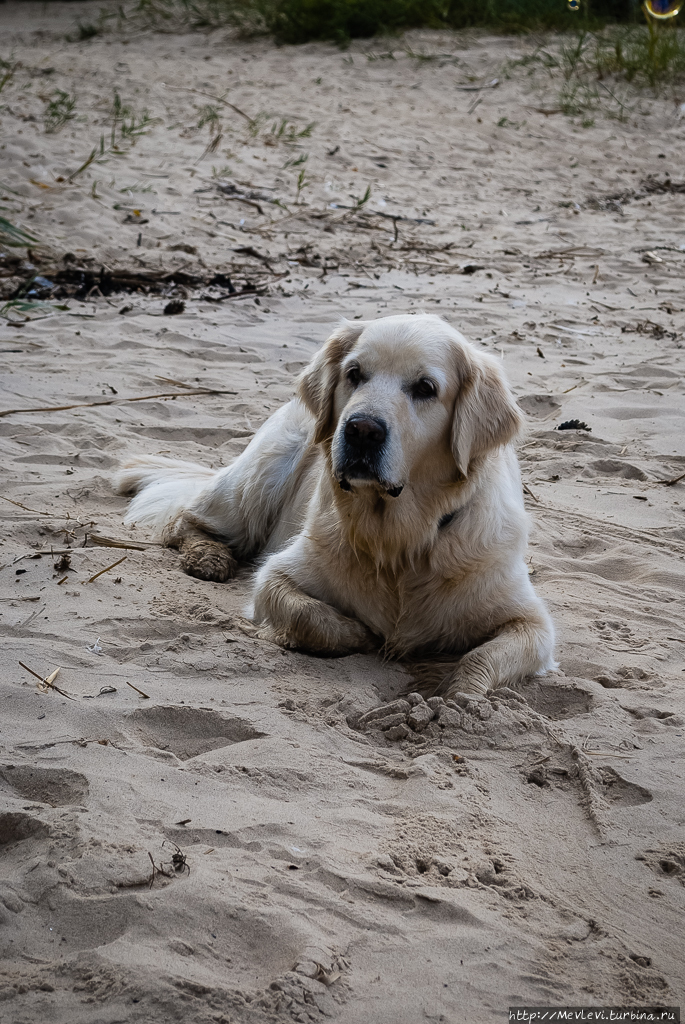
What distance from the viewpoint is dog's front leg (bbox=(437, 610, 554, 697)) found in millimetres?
3227

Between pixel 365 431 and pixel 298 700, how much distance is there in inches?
35.0

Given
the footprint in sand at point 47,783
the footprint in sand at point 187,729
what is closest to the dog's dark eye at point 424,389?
the footprint in sand at point 187,729

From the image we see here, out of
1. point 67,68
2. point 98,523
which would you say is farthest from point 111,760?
point 67,68

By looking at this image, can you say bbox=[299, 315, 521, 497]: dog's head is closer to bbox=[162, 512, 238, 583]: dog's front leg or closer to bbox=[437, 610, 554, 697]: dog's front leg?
bbox=[437, 610, 554, 697]: dog's front leg

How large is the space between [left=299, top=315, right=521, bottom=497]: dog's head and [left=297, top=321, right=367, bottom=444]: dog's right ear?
0.27 ft

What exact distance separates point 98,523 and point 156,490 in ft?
1.12

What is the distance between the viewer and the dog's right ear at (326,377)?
375cm

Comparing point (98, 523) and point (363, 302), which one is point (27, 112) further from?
point (98, 523)

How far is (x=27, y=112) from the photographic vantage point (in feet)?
34.7

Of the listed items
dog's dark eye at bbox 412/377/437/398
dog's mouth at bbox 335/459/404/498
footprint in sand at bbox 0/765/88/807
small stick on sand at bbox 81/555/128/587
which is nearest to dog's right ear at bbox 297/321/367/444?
dog's dark eye at bbox 412/377/437/398

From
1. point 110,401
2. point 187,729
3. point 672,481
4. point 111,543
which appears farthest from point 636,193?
point 187,729

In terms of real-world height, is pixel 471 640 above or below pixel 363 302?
below

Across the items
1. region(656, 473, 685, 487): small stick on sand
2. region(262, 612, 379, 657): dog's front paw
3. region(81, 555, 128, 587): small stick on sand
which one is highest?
region(656, 473, 685, 487): small stick on sand

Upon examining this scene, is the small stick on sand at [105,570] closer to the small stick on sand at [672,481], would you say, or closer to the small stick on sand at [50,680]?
the small stick on sand at [50,680]
